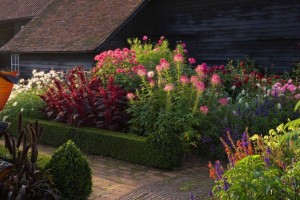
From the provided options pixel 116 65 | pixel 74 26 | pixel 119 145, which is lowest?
pixel 119 145

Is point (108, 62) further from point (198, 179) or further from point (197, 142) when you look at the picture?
point (198, 179)

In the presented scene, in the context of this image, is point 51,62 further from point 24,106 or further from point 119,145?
point 119,145

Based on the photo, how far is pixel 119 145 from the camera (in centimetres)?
710

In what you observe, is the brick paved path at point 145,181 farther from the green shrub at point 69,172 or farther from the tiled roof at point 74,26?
the tiled roof at point 74,26

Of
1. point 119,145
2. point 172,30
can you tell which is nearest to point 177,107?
point 119,145

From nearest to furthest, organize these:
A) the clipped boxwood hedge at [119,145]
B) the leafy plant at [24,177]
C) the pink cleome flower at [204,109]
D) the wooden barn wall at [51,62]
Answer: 1. the leafy plant at [24,177]
2. the clipped boxwood hedge at [119,145]
3. the pink cleome flower at [204,109]
4. the wooden barn wall at [51,62]

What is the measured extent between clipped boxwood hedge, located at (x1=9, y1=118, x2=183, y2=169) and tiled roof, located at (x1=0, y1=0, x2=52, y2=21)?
50.8 feet

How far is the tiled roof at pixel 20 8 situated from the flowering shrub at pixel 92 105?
49.1 ft

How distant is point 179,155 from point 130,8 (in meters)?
10.3

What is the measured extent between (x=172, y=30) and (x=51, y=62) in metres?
5.31

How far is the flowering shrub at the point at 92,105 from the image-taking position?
782 centimetres

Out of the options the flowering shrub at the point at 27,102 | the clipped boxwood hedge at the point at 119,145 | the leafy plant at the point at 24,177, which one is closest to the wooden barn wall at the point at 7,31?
the flowering shrub at the point at 27,102

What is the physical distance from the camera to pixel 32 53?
1792 centimetres

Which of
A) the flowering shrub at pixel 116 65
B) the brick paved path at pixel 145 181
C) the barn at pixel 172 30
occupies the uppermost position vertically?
the barn at pixel 172 30
